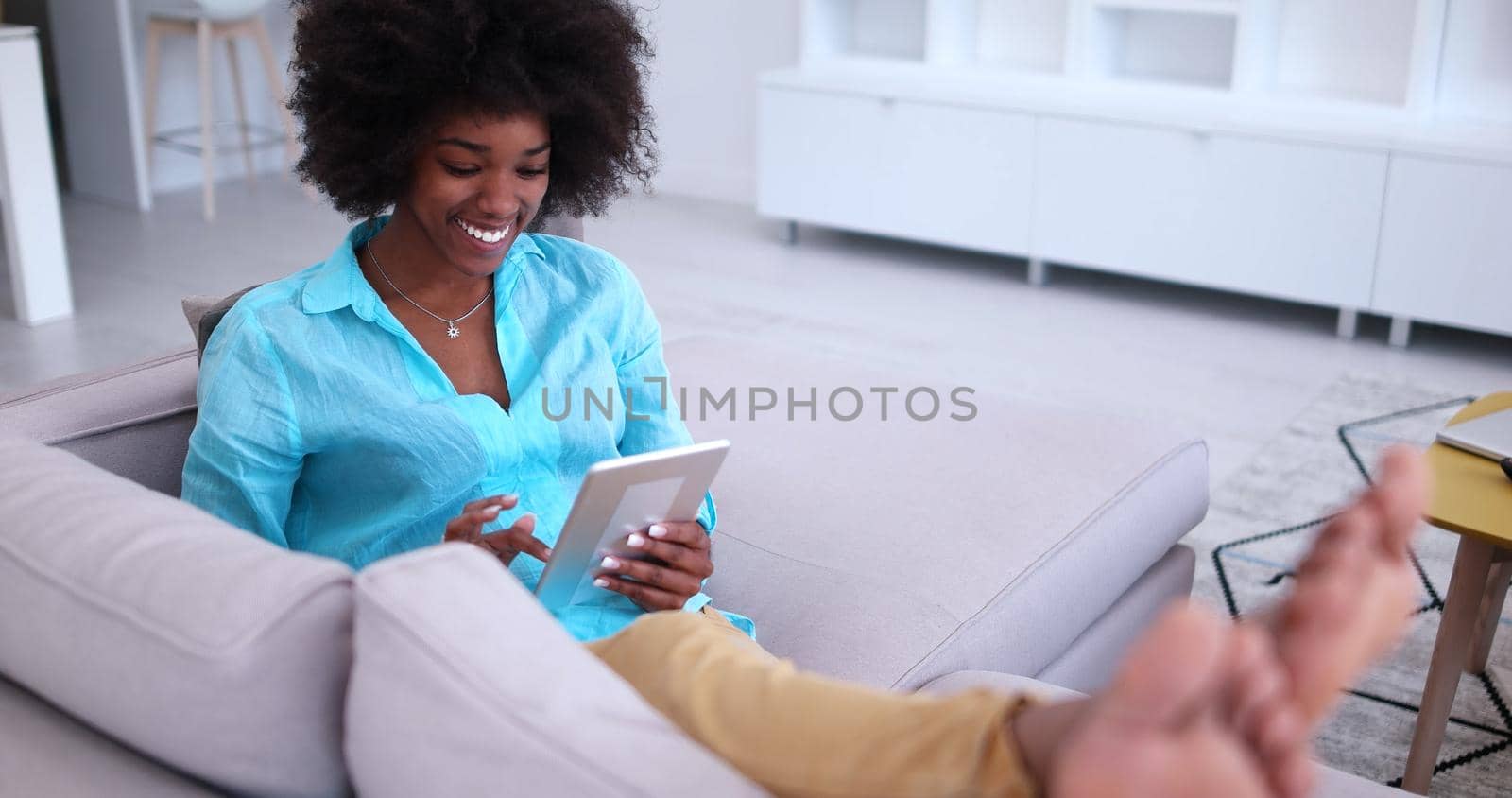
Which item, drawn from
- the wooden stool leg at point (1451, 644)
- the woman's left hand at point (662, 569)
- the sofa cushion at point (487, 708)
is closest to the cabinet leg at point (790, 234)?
the wooden stool leg at point (1451, 644)

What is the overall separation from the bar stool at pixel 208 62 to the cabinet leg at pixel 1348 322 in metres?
3.26

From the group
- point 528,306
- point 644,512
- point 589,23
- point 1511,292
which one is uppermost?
point 589,23

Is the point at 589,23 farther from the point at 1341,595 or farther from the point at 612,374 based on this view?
the point at 1341,595

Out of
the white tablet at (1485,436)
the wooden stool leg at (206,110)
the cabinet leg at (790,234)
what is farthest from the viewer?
the wooden stool leg at (206,110)

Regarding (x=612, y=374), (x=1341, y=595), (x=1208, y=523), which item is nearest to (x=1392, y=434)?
(x=1208, y=523)

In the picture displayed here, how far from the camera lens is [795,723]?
0.88m

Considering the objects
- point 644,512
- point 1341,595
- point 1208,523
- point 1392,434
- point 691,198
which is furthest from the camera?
point 691,198

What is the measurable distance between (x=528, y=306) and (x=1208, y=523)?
1.65 metres

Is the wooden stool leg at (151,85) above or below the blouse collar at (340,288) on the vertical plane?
below

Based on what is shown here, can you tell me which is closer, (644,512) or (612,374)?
(644,512)

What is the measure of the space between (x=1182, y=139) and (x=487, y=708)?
3503 mm

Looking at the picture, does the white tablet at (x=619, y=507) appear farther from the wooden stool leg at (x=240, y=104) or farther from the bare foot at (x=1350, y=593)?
the wooden stool leg at (x=240, y=104)

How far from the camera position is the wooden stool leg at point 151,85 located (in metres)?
5.18

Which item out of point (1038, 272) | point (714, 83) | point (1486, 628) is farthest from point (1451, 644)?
point (714, 83)
